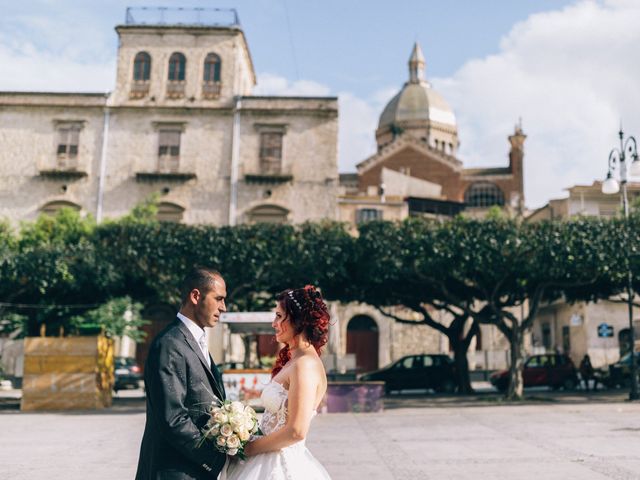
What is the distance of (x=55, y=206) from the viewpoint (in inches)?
1393

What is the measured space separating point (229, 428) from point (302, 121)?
3409 cm

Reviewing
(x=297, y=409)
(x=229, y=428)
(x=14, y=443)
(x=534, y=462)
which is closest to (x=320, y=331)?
(x=297, y=409)

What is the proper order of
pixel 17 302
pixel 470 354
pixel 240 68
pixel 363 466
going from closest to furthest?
pixel 363 466 → pixel 17 302 → pixel 240 68 → pixel 470 354

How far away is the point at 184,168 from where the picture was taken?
3628 centimetres

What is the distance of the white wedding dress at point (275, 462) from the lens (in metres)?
3.85

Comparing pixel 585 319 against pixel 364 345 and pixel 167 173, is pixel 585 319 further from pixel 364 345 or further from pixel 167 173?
pixel 167 173

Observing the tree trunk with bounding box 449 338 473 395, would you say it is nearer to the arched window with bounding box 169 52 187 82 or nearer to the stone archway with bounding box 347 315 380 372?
the stone archway with bounding box 347 315 380 372

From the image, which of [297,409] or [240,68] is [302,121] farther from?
[297,409]

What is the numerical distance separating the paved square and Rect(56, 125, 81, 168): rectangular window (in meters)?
19.9

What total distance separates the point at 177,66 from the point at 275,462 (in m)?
36.0

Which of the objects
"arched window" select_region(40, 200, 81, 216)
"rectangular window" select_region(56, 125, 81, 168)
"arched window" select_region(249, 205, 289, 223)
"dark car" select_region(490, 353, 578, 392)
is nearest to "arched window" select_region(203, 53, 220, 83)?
"rectangular window" select_region(56, 125, 81, 168)

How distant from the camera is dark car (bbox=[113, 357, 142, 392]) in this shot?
29.0 metres

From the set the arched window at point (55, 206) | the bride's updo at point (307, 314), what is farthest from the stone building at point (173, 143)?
the bride's updo at point (307, 314)

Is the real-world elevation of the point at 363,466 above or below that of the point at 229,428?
below
